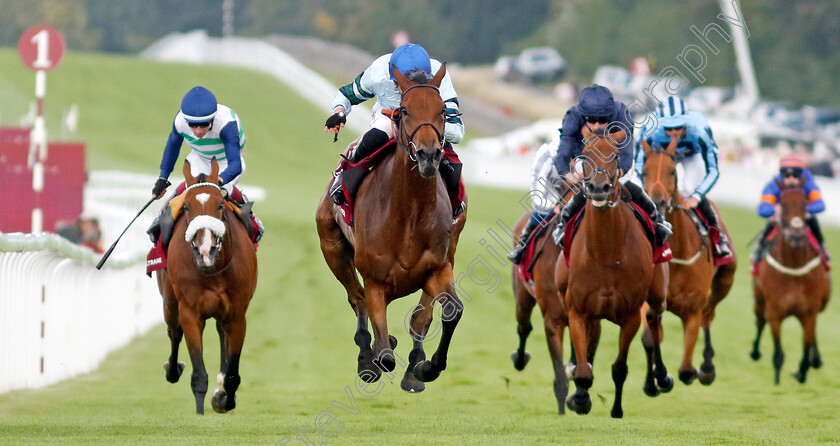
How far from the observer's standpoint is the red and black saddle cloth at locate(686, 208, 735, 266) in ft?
35.9

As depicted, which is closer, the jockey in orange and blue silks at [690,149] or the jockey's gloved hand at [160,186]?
the jockey's gloved hand at [160,186]

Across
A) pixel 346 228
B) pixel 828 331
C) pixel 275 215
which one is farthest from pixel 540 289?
pixel 275 215

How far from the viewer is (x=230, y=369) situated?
9.20 metres

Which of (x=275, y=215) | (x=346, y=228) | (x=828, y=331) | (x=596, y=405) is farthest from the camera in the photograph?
(x=275, y=215)

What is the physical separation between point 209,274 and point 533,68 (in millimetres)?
49525

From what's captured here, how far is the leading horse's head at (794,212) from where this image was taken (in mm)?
12680

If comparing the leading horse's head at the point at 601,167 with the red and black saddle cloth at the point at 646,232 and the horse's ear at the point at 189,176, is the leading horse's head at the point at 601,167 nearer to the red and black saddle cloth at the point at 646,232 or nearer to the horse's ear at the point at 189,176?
the red and black saddle cloth at the point at 646,232

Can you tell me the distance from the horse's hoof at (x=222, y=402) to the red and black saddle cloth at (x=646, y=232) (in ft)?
8.37

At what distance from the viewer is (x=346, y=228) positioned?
8594 millimetres

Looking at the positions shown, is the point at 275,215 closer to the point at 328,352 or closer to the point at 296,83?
the point at 328,352

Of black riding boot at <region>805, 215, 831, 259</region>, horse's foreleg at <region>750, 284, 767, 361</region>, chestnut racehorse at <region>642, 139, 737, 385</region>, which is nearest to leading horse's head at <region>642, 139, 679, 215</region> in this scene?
chestnut racehorse at <region>642, 139, 737, 385</region>

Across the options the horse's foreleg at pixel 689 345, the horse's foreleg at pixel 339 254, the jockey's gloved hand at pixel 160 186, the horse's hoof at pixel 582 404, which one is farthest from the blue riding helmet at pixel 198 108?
the horse's foreleg at pixel 689 345

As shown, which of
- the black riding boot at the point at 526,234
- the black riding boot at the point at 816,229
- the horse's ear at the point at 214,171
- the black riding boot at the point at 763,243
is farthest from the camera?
the black riding boot at the point at 763,243

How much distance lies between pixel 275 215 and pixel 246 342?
27.2 feet
